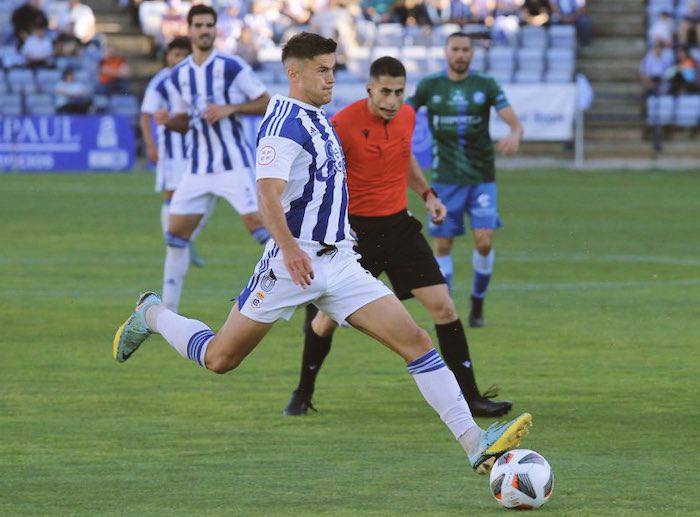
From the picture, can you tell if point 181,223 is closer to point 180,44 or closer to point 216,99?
point 216,99

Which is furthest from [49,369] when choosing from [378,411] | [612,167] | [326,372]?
[612,167]

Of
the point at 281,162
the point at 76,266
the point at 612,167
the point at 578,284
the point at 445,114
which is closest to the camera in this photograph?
the point at 281,162

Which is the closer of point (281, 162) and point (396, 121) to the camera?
point (281, 162)

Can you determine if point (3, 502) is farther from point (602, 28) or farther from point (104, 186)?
point (602, 28)

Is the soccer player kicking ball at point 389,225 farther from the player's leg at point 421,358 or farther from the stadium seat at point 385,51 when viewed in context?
the stadium seat at point 385,51

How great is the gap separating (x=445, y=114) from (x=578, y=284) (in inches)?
126

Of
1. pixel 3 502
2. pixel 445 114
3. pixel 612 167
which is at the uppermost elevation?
→ pixel 445 114

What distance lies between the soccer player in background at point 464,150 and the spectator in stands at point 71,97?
19681 millimetres

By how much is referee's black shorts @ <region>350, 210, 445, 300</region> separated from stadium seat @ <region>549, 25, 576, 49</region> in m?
25.1

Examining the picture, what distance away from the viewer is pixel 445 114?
12211 millimetres

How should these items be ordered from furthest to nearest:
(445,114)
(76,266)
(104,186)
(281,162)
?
(104,186) → (76,266) → (445,114) → (281,162)

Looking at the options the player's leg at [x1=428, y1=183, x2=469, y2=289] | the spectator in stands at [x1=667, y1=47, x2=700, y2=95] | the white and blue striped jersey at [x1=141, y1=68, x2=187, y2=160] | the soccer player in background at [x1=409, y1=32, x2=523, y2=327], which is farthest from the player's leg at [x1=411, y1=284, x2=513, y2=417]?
the spectator in stands at [x1=667, y1=47, x2=700, y2=95]

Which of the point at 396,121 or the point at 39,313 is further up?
the point at 396,121

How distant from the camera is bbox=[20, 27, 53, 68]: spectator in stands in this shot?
33.1 m
